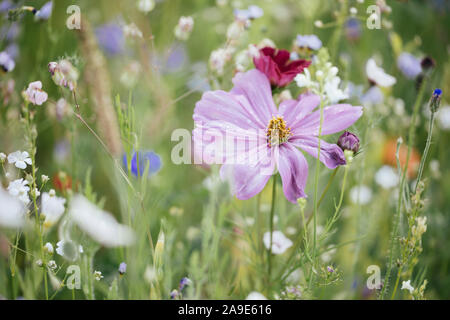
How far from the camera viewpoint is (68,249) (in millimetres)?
412

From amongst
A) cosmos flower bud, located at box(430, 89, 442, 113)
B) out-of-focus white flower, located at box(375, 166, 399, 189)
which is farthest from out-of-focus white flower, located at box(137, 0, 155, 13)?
out-of-focus white flower, located at box(375, 166, 399, 189)

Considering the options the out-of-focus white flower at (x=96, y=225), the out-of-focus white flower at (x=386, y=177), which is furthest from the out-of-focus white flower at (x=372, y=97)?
the out-of-focus white flower at (x=96, y=225)

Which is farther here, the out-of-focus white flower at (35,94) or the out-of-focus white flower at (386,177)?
the out-of-focus white flower at (386,177)

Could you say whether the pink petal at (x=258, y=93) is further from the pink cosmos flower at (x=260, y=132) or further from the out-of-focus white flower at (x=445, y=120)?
the out-of-focus white flower at (x=445, y=120)

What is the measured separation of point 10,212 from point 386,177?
530 millimetres

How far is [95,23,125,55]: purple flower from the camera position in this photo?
0.85 metres

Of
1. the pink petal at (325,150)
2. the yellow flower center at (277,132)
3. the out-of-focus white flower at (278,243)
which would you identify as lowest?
the out-of-focus white flower at (278,243)

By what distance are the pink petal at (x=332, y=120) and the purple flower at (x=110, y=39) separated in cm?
55

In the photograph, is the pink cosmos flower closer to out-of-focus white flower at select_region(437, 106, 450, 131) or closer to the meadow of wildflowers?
the meadow of wildflowers

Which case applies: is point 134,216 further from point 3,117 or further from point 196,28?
point 196,28

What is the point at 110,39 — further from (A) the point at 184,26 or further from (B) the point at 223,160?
(B) the point at 223,160

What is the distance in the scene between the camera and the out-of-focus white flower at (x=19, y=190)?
38 cm

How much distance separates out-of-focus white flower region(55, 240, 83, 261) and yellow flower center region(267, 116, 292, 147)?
0.70 ft
